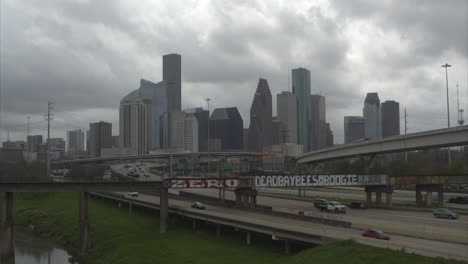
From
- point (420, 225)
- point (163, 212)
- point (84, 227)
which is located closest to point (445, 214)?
point (420, 225)

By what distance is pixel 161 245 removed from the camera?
5753cm

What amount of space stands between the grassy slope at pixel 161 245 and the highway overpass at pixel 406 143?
141 feet

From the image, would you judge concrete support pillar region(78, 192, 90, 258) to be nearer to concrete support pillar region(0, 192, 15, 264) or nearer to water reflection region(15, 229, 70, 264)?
water reflection region(15, 229, 70, 264)

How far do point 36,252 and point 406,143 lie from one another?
217 feet

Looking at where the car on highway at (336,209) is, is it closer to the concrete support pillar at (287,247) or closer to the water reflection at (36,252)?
the concrete support pillar at (287,247)

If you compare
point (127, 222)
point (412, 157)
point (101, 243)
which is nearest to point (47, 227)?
point (127, 222)

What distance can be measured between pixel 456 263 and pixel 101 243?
47225 mm

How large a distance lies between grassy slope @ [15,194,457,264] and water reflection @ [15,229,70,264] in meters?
2.14

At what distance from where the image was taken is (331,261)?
3678cm

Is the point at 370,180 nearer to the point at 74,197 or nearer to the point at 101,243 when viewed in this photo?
the point at 101,243

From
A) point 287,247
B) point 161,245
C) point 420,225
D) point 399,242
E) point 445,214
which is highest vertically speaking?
point 399,242

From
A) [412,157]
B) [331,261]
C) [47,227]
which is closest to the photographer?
[331,261]

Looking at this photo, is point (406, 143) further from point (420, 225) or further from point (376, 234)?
point (376, 234)

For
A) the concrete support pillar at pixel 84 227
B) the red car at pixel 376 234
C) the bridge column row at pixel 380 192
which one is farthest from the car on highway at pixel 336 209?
the concrete support pillar at pixel 84 227
